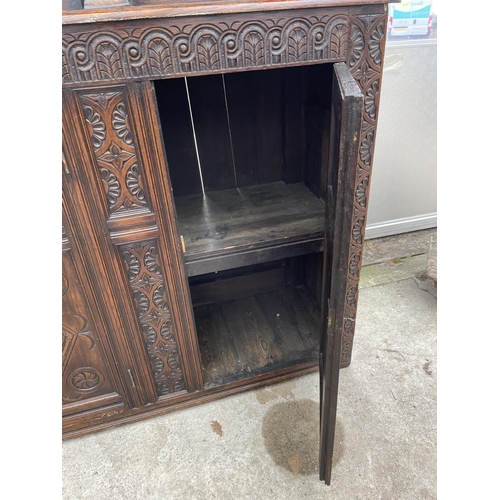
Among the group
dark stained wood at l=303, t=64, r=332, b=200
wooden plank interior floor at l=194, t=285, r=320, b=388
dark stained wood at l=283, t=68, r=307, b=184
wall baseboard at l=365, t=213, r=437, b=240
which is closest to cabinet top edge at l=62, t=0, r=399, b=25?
dark stained wood at l=303, t=64, r=332, b=200

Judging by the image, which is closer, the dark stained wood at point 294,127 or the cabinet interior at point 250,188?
the cabinet interior at point 250,188

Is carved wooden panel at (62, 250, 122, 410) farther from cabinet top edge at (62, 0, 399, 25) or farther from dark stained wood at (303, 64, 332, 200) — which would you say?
dark stained wood at (303, 64, 332, 200)

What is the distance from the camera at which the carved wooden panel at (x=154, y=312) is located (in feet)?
3.84

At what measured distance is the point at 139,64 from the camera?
0.90 meters

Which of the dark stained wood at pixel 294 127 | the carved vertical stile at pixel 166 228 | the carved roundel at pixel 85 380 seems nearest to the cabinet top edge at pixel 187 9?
the carved vertical stile at pixel 166 228

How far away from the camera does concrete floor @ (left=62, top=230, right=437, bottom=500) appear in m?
1.26

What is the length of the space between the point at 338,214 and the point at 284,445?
97 cm

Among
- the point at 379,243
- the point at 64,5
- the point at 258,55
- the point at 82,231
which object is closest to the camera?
the point at 64,5

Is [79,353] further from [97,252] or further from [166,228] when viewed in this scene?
[166,228]

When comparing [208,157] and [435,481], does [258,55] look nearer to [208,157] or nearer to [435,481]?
[208,157]

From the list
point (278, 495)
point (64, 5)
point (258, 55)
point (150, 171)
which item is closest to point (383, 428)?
point (278, 495)

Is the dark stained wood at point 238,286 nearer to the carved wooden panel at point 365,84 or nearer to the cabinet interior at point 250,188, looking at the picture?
the cabinet interior at point 250,188

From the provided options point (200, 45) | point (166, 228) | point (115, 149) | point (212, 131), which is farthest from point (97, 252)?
point (212, 131)

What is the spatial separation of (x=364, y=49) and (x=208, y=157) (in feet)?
2.78
